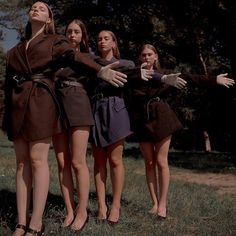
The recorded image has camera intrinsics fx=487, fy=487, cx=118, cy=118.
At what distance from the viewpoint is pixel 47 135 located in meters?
4.23

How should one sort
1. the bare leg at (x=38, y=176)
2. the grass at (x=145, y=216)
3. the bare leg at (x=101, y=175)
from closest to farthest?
the bare leg at (x=38, y=176) < the grass at (x=145, y=216) < the bare leg at (x=101, y=175)

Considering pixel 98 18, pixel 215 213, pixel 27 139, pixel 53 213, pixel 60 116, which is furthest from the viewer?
pixel 98 18

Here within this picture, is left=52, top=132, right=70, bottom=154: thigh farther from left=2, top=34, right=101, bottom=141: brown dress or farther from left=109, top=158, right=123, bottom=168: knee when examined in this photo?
left=109, top=158, right=123, bottom=168: knee

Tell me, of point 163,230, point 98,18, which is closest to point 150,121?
point 163,230

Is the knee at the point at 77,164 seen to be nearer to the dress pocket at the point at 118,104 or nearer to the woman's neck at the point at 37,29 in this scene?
the dress pocket at the point at 118,104

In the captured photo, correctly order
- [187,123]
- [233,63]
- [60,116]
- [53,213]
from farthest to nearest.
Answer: [187,123], [233,63], [53,213], [60,116]

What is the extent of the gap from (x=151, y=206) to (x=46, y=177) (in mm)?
2436

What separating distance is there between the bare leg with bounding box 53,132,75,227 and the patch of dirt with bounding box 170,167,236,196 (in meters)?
5.03

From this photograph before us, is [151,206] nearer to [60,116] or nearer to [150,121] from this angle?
[150,121]

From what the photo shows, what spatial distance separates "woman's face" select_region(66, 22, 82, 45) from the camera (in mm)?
4938

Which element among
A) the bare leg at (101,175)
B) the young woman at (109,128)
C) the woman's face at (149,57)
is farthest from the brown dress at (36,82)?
the woman's face at (149,57)

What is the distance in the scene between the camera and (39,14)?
4.33 m

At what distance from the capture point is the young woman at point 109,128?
504 cm

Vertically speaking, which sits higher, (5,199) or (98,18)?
(98,18)
